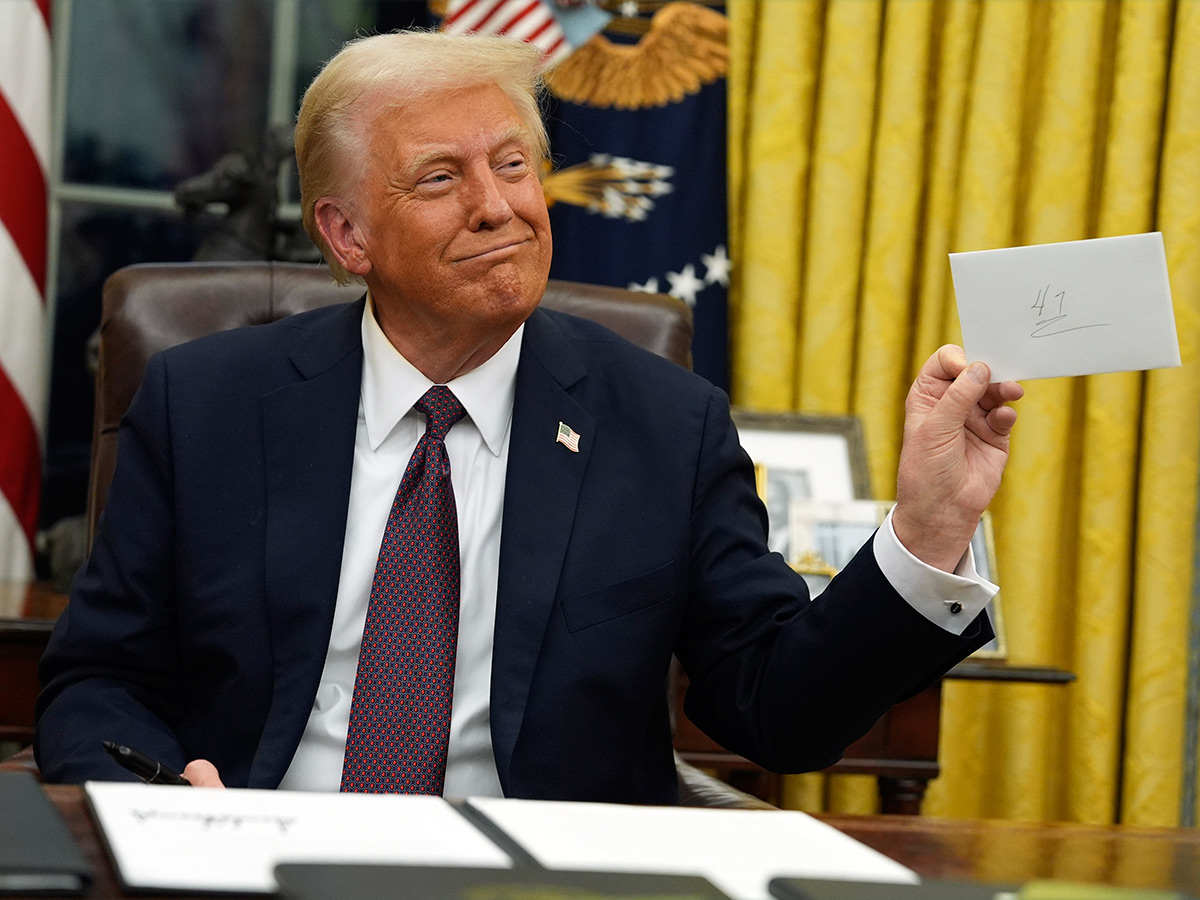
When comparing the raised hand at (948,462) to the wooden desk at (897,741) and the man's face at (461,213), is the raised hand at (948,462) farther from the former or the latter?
the wooden desk at (897,741)

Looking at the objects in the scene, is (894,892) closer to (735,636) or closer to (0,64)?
(735,636)

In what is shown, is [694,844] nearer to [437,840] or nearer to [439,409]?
[437,840]

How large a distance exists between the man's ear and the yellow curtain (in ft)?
3.81

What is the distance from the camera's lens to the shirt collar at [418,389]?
159 cm

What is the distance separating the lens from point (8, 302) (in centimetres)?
271

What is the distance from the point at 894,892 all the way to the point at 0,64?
8.51ft

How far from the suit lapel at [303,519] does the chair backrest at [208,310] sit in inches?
12.0

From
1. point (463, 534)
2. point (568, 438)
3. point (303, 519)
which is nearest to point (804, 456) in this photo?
point (568, 438)

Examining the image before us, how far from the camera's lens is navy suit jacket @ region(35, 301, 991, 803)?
145cm

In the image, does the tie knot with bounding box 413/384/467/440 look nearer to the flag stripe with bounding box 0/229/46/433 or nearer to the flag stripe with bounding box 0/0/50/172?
the flag stripe with bounding box 0/229/46/433

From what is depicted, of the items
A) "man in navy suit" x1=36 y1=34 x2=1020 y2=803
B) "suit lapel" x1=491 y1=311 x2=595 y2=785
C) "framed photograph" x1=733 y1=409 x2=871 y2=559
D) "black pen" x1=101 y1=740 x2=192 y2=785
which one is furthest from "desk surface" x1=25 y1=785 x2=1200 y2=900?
"framed photograph" x1=733 y1=409 x2=871 y2=559

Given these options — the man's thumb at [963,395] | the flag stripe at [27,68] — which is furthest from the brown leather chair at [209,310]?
the flag stripe at [27,68]

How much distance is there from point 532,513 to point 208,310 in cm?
67

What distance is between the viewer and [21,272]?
2.74 meters
